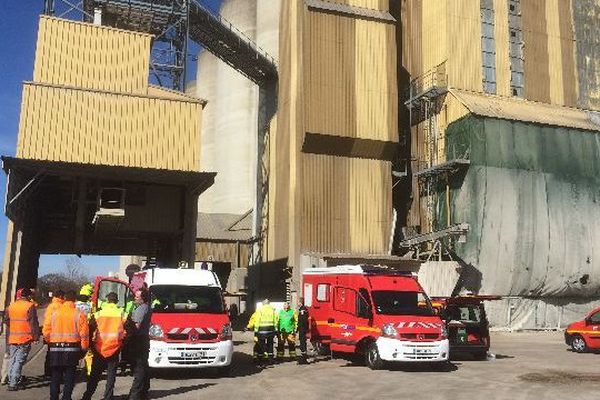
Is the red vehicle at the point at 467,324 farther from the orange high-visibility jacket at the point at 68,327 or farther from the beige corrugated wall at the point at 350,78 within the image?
the beige corrugated wall at the point at 350,78

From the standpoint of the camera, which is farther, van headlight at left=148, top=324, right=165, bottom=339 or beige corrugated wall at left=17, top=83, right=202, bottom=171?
beige corrugated wall at left=17, top=83, right=202, bottom=171

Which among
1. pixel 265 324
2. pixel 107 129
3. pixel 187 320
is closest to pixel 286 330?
pixel 265 324

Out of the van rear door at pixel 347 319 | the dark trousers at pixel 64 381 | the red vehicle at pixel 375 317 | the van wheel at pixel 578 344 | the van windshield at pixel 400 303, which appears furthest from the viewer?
the van wheel at pixel 578 344

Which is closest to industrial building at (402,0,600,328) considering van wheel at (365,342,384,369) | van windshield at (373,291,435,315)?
van windshield at (373,291,435,315)

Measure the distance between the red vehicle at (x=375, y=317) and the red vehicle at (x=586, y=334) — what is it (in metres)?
7.13

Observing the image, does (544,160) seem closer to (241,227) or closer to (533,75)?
(533,75)

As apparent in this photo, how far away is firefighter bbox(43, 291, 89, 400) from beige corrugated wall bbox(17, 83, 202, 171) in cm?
1727

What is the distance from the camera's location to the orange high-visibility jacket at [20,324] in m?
11.2

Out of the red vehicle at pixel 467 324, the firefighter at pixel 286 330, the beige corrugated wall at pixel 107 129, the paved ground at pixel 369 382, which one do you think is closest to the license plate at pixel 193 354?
the paved ground at pixel 369 382

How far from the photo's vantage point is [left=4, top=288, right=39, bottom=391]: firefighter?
36.6ft

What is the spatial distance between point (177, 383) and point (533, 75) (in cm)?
3513

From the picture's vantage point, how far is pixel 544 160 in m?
34.4

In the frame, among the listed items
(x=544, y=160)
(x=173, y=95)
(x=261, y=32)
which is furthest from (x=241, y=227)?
(x=544, y=160)

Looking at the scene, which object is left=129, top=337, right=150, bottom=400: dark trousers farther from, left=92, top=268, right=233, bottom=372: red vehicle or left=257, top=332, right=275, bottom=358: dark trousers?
left=257, top=332, right=275, bottom=358: dark trousers
